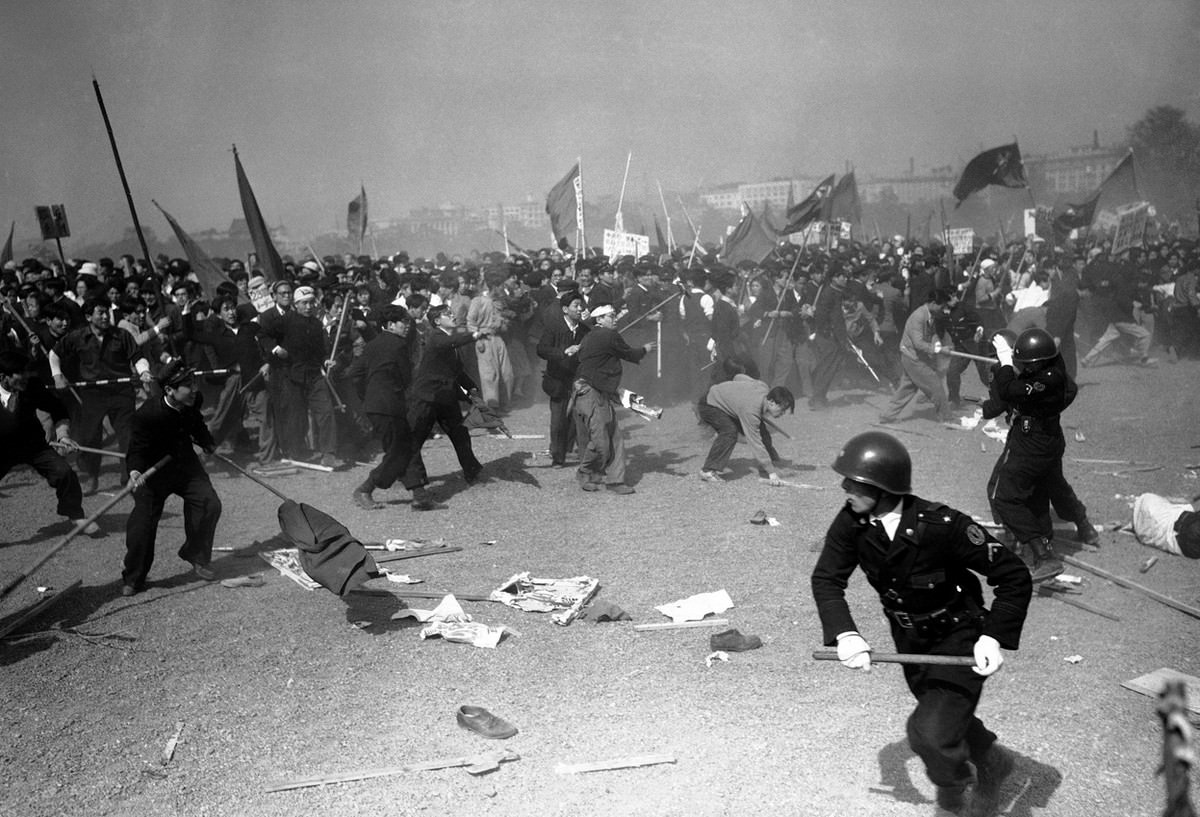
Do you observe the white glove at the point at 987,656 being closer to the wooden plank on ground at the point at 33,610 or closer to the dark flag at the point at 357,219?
the wooden plank on ground at the point at 33,610

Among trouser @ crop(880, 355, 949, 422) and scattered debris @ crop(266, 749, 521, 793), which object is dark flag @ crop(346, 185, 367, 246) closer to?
trouser @ crop(880, 355, 949, 422)

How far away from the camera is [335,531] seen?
7047 millimetres

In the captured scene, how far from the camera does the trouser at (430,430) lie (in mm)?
9992

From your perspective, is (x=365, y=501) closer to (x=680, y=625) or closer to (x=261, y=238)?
(x=680, y=625)

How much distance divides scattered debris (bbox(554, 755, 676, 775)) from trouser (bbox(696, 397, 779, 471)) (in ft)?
18.8

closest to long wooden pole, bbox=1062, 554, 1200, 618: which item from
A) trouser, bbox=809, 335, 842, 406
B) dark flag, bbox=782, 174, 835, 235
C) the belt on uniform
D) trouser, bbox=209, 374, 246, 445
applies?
the belt on uniform

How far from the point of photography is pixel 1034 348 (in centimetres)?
703

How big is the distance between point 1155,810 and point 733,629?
2597 millimetres

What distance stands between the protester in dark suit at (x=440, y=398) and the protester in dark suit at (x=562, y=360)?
93 centimetres

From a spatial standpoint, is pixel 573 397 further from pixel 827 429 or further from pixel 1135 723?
pixel 1135 723

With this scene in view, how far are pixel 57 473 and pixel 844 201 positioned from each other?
17685 mm

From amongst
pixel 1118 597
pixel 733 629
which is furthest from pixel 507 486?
Answer: pixel 1118 597

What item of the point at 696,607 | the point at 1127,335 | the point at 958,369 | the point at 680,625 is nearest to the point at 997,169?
the point at 1127,335

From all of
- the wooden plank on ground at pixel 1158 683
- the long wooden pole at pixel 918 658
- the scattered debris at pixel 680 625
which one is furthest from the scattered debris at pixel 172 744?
the wooden plank on ground at pixel 1158 683
